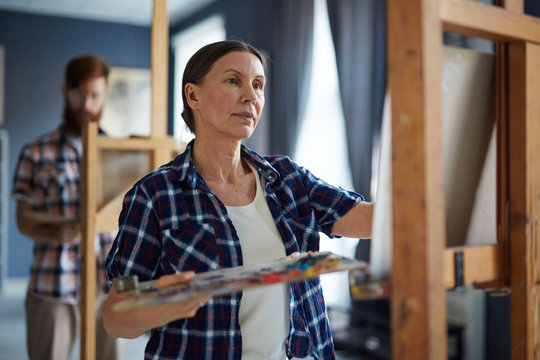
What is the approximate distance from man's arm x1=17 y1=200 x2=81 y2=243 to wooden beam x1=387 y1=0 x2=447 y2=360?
1.53 m

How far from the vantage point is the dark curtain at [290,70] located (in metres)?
3.71

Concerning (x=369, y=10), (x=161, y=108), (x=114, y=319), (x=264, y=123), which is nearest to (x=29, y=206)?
(x=161, y=108)

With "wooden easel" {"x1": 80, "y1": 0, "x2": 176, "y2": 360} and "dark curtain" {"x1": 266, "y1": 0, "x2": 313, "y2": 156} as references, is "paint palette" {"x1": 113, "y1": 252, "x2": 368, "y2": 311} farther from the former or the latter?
"dark curtain" {"x1": 266, "y1": 0, "x2": 313, "y2": 156}

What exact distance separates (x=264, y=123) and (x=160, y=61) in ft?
7.66

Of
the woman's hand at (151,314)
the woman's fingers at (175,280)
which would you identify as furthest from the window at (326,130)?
the woman's fingers at (175,280)

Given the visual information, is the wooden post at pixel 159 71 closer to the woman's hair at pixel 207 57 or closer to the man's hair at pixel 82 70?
the man's hair at pixel 82 70

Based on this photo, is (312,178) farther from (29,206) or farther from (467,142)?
(29,206)

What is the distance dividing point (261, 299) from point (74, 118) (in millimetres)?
1312

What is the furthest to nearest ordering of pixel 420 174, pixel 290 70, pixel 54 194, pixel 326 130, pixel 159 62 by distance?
1. pixel 290 70
2. pixel 326 130
3. pixel 54 194
4. pixel 159 62
5. pixel 420 174

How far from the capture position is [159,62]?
196cm

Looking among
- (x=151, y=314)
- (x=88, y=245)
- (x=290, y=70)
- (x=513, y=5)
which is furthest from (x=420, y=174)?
(x=290, y=70)

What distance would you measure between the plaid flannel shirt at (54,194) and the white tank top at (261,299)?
1.02 metres

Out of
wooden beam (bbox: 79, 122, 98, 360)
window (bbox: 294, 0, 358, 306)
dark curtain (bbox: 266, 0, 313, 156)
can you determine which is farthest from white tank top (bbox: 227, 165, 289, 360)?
dark curtain (bbox: 266, 0, 313, 156)

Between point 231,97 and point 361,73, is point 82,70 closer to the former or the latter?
point 231,97
